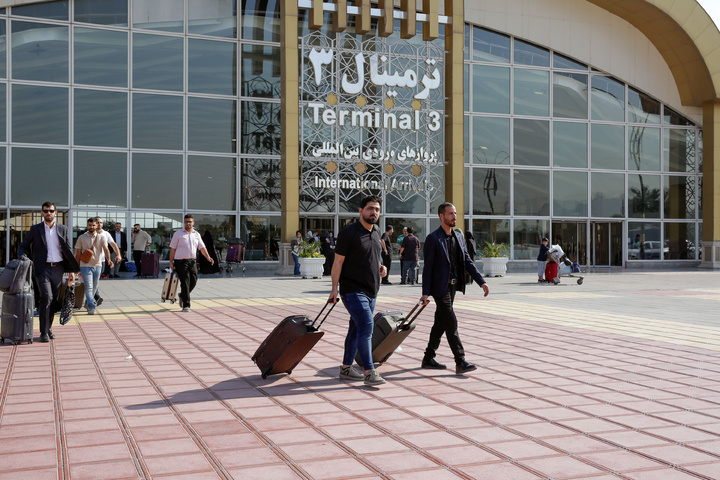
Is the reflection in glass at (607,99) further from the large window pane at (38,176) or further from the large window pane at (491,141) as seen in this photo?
the large window pane at (38,176)

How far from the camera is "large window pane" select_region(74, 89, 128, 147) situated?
26.5 meters

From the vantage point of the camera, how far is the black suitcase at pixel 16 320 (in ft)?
30.5

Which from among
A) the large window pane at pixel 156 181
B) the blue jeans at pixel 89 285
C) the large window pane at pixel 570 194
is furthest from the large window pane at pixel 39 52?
the large window pane at pixel 570 194

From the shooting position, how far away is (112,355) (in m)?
8.50

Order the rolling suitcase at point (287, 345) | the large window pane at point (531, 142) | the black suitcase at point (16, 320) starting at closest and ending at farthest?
1. the rolling suitcase at point (287, 345)
2. the black suitcase at point (16, 320)
3. the large window pane at point (531, 142)

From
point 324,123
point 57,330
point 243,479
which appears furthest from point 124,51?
point 243,479

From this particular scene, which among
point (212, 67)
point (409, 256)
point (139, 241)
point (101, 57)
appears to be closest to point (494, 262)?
point (409, 256)

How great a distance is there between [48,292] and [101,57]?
19302 mm

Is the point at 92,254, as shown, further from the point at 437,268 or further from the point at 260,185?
the point at 260,185

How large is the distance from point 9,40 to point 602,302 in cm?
2178

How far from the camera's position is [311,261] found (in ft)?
78.0

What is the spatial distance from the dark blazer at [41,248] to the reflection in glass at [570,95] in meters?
26.3

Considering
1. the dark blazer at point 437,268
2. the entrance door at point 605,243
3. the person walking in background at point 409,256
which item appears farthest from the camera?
the entrance door at point 605,243

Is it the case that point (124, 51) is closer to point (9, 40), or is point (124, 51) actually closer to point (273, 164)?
point (9, 40)
